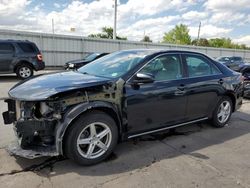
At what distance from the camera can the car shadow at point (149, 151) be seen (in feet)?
11.8

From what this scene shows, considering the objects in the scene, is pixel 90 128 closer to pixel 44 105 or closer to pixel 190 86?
pixel 44 105

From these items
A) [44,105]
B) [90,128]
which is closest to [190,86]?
[90,128]

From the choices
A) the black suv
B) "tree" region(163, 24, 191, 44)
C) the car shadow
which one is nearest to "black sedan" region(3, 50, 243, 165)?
the car shadow

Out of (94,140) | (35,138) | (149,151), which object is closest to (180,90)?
(149,151)

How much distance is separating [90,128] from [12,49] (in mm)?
10219

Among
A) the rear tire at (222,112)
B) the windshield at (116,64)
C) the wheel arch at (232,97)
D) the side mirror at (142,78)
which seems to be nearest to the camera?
the side mirror at (142,78)

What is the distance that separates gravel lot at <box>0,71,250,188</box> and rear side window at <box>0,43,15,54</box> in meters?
8.42

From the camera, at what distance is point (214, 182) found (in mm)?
3336

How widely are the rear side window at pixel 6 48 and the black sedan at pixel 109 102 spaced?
29.0 ft

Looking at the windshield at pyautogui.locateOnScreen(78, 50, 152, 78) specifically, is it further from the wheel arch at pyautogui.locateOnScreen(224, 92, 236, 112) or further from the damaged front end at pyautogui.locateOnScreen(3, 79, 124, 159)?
the wheel arch at pyautogui.locateOnScreen(224, 92, 236, 112)

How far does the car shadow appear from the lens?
358 cm

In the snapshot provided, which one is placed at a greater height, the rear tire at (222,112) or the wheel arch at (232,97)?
the wheel arch at (232,97)

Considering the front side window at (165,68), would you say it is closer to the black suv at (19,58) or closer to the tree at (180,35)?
the black suv at (19,58)

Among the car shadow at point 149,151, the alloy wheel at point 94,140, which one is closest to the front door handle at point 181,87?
the car shadow at point 149,151
